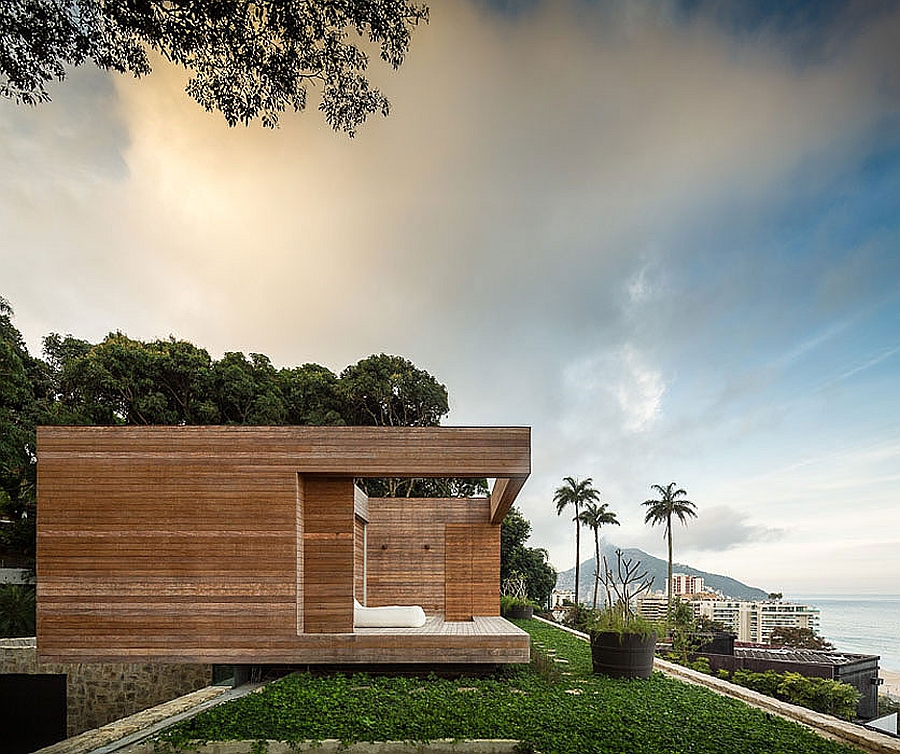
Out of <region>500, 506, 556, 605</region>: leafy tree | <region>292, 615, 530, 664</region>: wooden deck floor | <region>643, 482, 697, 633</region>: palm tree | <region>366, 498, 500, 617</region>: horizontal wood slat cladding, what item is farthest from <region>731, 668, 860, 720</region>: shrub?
<region>643, 482, 697, 633</region>: palm tree

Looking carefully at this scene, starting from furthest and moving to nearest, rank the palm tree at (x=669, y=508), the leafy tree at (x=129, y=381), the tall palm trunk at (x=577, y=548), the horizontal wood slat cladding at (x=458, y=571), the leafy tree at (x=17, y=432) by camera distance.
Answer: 1. the palm tree at (x=669, y=508)
2. the tall palm trunk at (x=577, y=548)
3. the leafy tree at (x=129, y=381)
4. the leafy tree at (x=17, y=432)
5. the horizontal wood slat cladding at (x=458, y=571)

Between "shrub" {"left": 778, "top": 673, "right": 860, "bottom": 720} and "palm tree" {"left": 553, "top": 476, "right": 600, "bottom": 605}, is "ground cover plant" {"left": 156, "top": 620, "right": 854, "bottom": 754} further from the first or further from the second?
"palm tree" {"left": 553, "top": 476, "right": 600, "bottom": 605}

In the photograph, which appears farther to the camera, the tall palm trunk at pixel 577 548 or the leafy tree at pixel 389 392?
the tall palm trunk at pixel 577 548

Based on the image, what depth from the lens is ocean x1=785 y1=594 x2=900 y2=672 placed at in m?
96.9

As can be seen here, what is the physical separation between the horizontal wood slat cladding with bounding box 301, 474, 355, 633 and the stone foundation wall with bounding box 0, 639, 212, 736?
1.52 meters

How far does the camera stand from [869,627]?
10656 cm

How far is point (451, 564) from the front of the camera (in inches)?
617

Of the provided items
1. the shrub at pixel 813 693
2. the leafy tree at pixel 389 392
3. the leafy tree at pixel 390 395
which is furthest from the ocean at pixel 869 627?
the shrub at pixel 813 693

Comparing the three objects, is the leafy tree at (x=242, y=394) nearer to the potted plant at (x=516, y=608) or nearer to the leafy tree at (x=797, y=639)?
the potted plant at (x=516, y=608)

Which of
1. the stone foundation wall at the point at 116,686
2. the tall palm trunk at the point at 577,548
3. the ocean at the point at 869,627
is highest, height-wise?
the stone foundation wall at the point at 116,686

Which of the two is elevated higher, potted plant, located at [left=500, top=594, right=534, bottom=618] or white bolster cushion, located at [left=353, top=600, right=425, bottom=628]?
white bolster cushion, located at [left=353, top=600, right=425, bottom=628]

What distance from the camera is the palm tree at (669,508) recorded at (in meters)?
47.0

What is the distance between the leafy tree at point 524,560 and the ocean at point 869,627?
6247cm

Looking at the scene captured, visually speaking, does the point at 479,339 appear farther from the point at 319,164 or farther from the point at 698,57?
the point at 698,57
